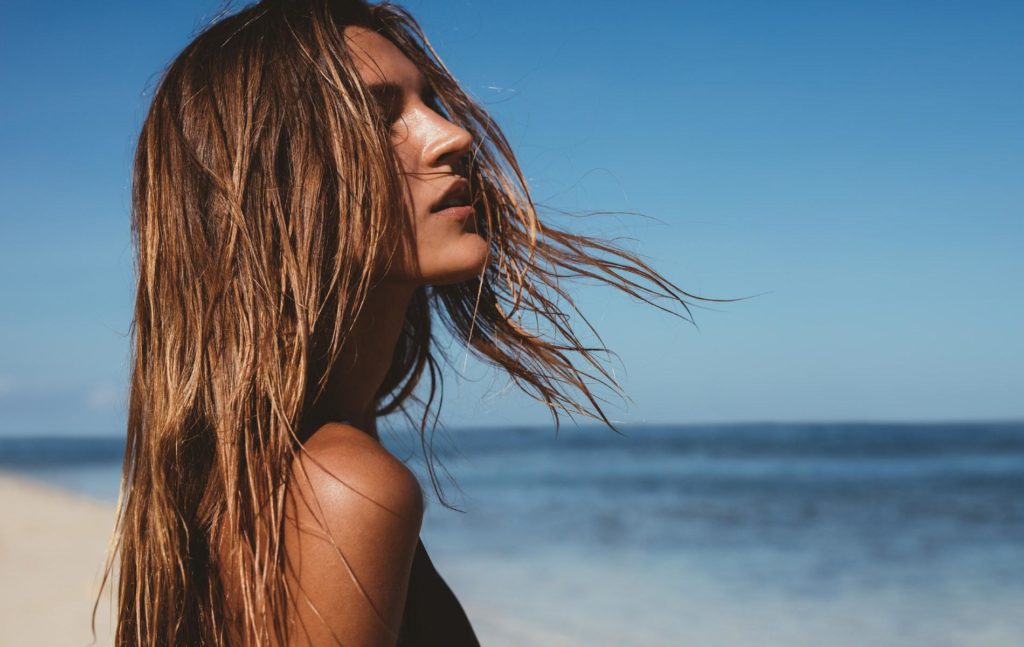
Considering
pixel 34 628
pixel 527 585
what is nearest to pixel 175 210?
pixel 34 628

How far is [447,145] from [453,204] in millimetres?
97

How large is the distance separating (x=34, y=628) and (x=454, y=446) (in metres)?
5.96

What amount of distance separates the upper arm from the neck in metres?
0.33

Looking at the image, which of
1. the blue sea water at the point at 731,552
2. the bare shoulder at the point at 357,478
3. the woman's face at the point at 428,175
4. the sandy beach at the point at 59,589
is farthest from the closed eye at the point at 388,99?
the sandy beach at the point at 59,589

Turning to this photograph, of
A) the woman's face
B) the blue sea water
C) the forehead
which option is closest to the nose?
the woman's face

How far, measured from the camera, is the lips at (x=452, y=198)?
4.99ft

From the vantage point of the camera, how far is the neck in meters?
1.58

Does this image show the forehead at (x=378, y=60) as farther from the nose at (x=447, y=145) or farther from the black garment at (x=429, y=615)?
the black garment at (x=429, y=615)

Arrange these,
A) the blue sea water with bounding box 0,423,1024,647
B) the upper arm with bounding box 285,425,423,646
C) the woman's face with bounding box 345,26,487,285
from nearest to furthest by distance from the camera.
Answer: the upper arm with bounding box 285,425,423,646 < the woman's face with bounding box 345,26,487,285 < the blue sea water with bounding box 0,423,1024,647

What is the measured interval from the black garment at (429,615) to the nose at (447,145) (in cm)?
64

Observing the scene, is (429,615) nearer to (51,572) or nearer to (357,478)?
(357,478)

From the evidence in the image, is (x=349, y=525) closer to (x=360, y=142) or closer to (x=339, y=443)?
(x=339, y=443)

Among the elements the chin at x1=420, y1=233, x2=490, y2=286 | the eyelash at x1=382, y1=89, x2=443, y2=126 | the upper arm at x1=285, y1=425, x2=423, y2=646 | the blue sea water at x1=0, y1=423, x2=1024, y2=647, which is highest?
the eyelash at x1=382, y1=89, x2=443, y2=126

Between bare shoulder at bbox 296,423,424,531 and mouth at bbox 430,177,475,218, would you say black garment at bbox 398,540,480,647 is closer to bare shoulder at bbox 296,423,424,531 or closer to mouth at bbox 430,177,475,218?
bare shoulder at bbox 296,423,424,531
